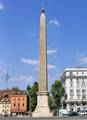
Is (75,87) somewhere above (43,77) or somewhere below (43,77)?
above

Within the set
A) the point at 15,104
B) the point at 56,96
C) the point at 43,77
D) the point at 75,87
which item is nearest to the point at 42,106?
the point at 43,77

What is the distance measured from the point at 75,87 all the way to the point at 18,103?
78.6 feet

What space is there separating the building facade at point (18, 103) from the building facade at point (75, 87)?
62.9 feet

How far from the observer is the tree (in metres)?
103

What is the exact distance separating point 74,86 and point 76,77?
305 centimetres

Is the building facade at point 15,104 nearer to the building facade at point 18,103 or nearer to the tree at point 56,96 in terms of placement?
the building facade at point 18,103

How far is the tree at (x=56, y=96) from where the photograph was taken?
338 ft

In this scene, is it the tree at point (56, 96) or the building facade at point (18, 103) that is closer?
the tree at point (56, 96)

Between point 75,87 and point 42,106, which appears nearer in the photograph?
point 42,106

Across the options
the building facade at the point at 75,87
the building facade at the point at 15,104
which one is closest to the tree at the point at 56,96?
the building facade at the point at 75,87

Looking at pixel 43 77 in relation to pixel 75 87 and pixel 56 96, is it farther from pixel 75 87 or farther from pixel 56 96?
pixel 75 87

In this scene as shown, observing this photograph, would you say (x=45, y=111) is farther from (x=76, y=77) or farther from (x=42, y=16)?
(x=76, y=77)

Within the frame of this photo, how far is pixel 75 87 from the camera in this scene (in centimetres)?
13162

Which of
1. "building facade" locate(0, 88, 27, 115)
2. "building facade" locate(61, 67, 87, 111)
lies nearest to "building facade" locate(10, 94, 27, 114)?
"building facade" locate(0, 88, 27, 115)
